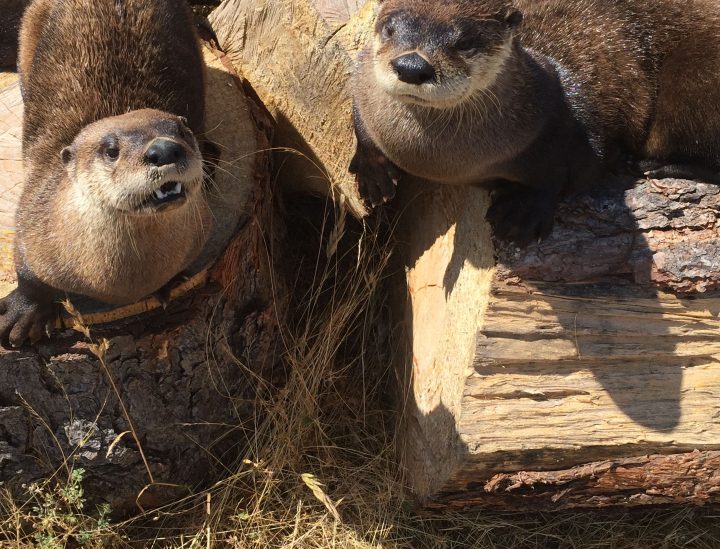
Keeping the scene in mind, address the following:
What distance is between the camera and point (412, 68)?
1.63 m

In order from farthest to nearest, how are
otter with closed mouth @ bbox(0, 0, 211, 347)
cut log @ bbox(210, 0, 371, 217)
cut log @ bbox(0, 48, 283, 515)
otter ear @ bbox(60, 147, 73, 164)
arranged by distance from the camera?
cut log @ bbox(210, 0, 371, 217) < cut log @ bbox(0, 48, 283, 515) < otter ear @ bbox(60, 147, 73, 164) < otter with closed mouth @ bbox(0, 0, 211, 347)

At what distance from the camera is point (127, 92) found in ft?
6.82

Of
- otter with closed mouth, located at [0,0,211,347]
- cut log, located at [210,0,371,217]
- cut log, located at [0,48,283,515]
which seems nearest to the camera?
otter with closed mouth, located at [0,0,211,347]

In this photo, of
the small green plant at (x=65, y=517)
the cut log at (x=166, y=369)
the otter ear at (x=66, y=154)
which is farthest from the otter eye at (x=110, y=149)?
the small green plant at (x=65, y=517)

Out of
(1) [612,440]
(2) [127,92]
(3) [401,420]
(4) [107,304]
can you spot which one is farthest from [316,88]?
(1) [612,440]

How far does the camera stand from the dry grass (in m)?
2.22

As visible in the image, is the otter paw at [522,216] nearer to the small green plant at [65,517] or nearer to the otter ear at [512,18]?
the otter ear at [512,18]

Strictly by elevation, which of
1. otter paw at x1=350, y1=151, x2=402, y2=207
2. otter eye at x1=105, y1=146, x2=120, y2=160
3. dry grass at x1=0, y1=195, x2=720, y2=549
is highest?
otter eye at x1=105, y1=146, x2=120, y2=160

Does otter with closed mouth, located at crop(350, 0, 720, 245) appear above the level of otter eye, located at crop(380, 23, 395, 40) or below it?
below

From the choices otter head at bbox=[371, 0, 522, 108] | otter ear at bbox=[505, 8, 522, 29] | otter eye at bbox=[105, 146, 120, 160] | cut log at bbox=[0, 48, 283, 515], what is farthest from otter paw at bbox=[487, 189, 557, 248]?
otter eye at bbox=[105, 146, 120, 160]

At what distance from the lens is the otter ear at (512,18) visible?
183 cm

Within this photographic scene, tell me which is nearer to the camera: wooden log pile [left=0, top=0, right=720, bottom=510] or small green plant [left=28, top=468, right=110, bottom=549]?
wooden log pile [left=0, top=0, right=720, bottom=510]

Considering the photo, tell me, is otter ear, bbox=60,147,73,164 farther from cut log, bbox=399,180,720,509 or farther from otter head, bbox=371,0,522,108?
cut log, bbox=399,180,720,509

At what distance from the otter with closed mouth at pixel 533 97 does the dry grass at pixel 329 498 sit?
387 millimetres
